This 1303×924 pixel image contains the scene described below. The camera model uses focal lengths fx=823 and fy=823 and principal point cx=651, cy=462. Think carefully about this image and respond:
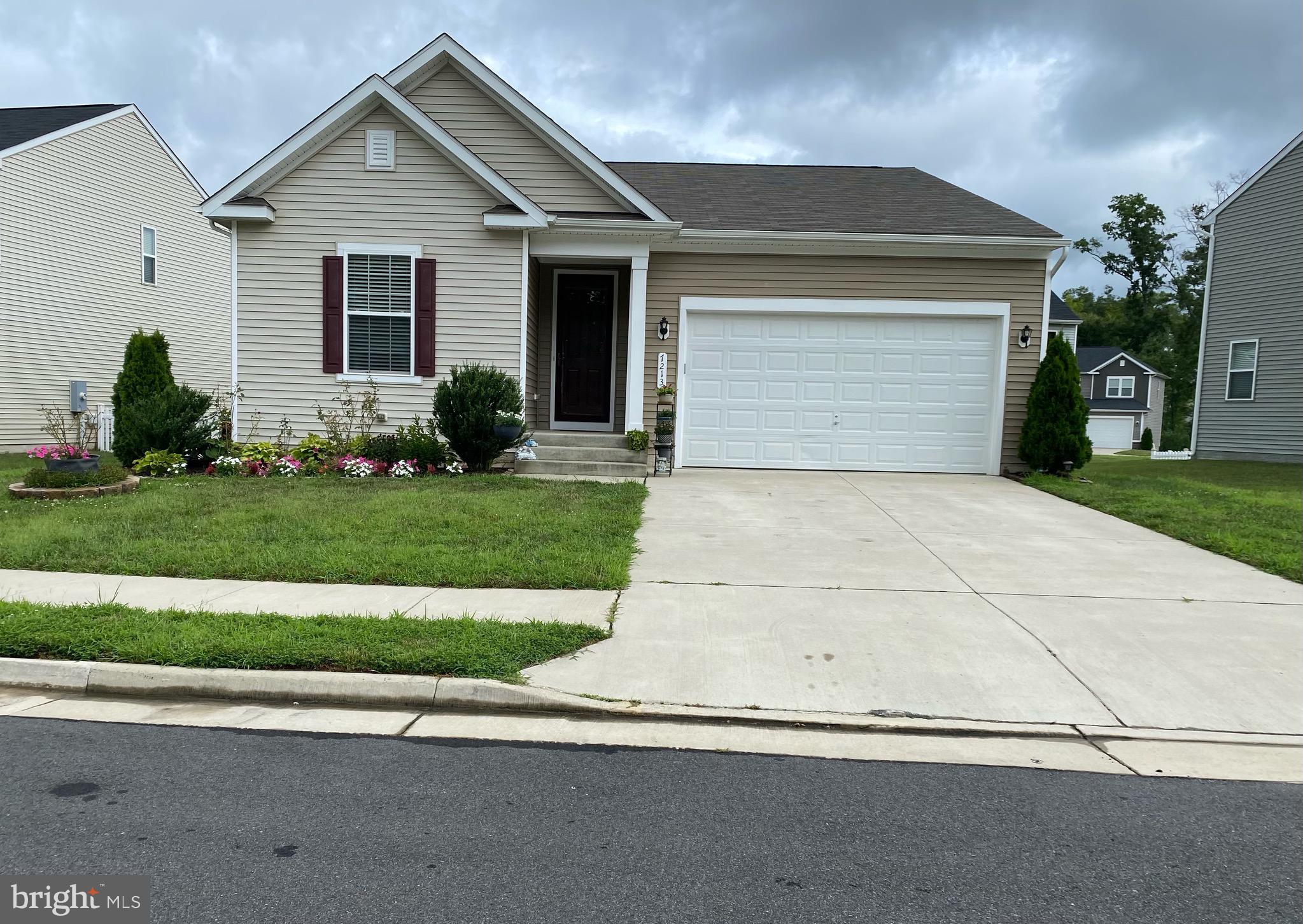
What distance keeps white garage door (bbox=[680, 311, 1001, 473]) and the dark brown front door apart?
4.82ft

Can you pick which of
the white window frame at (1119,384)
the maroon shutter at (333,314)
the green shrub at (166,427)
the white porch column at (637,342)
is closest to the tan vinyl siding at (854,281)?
the white porch column at (637,342)

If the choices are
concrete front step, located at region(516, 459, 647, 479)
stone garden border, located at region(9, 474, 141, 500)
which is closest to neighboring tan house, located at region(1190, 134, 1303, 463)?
concrete front step, located at region(516, 459, 647, 479)

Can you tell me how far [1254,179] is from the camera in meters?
17.9

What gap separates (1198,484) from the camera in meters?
11.9

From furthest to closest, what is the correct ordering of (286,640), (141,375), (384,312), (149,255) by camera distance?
(149,255), (141,375), (384,312), (286,640)

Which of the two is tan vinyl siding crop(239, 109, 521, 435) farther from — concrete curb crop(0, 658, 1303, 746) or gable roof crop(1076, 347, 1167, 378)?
gable roof crop(1076, 347, 1167, 378)

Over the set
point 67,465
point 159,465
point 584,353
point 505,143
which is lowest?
point 159,465

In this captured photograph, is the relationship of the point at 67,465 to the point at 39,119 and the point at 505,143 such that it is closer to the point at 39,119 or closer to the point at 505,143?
the point at 505,143

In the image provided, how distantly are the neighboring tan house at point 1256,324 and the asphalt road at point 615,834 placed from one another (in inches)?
699

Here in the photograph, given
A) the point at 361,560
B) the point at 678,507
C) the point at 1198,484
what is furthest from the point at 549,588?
the point at 1198,484

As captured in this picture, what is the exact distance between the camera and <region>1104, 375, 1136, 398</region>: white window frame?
1706 inches

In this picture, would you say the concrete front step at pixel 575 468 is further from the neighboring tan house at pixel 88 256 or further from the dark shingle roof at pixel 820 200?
the neighboring tan house at pixel 88 256

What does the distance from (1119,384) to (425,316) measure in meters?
42.3

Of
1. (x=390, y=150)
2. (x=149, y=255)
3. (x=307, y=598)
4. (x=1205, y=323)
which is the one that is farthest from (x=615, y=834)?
(x=1205, y=323)
